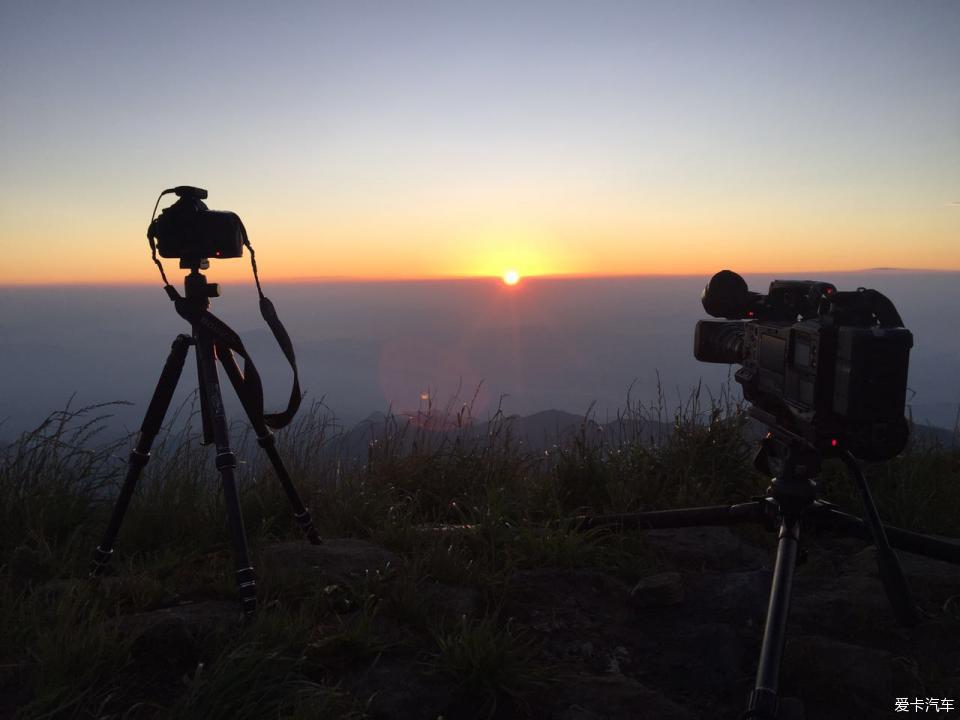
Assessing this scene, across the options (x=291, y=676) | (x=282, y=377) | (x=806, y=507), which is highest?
(x=806, y=507)

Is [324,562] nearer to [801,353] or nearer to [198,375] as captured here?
[198,375]

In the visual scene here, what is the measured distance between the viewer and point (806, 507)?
2775mm

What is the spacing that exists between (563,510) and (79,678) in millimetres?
2768

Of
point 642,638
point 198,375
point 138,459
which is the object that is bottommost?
point 642,638

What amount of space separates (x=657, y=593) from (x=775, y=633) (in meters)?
0.90

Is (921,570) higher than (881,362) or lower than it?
lower

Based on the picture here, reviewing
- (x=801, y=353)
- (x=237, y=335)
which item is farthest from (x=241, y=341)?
(x=801, y=353)

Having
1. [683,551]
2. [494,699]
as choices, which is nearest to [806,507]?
[683,551]

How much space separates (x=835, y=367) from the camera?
2.16 m

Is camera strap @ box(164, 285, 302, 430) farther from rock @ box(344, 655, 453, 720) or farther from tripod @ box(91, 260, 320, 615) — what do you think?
rock @ box(344, 655, 453, 720)

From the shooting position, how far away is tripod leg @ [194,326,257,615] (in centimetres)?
252

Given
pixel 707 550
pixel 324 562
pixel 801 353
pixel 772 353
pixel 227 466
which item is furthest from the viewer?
pixel 707 550

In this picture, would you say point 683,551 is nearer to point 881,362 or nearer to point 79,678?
point 881,362

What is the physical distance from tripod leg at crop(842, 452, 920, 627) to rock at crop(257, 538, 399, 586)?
196cm
